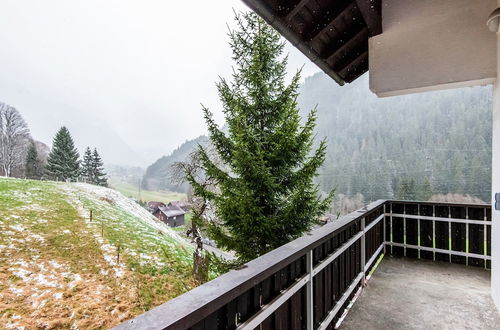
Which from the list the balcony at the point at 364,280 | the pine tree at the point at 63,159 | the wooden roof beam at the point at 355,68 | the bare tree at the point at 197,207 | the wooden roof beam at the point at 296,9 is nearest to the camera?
the balcony at the point at 364,280

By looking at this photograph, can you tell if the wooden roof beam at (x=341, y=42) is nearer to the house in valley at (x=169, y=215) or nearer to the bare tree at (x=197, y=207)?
the bare tree at (x=197, y=207)

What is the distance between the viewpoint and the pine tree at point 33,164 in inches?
703

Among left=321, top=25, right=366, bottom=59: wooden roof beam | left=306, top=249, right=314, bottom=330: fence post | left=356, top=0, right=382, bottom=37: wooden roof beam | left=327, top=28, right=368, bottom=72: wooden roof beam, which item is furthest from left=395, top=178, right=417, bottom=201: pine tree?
left=306, top=249, right=314, bottom=330: fence post

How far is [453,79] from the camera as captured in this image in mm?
2660

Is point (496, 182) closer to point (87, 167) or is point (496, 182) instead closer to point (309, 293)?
point (309, 293)

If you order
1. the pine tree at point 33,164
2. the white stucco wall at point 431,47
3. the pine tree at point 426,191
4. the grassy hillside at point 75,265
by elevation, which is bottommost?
the grassy hillside at point 75,265

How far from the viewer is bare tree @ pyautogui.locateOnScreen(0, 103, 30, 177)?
16.2 m

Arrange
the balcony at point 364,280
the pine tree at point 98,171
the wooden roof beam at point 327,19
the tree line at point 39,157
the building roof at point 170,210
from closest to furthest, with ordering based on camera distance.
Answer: the balcony at point 364,280 → the wooden roof beam at point 327,19 → the tree line at point 39,157 → the pine tree at point 98,171 → the building roof at point 170,210

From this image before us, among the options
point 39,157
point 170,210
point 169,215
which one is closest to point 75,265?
point 39,157

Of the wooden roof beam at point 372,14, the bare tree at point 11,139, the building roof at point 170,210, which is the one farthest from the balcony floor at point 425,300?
the building roof at point 170,210

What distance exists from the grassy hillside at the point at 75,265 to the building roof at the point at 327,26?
712cm

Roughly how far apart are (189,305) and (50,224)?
36.5 feet

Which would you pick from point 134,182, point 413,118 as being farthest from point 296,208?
point 134,182

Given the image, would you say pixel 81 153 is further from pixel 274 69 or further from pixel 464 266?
pixel 464 266
